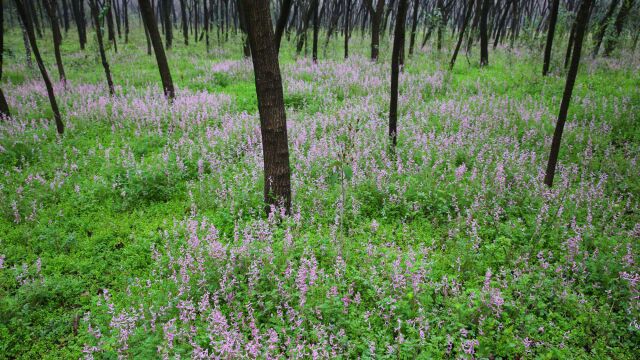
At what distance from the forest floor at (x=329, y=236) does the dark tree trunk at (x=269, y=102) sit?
0.51m

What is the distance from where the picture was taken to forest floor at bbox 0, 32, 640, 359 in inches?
153

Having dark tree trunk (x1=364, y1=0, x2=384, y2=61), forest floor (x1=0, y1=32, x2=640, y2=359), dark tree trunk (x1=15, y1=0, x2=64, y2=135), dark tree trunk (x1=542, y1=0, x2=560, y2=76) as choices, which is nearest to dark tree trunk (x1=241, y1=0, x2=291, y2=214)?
forest floor (x1=0, y1=32, x2=640, y2=359)

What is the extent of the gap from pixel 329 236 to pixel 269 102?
2245 millimetres

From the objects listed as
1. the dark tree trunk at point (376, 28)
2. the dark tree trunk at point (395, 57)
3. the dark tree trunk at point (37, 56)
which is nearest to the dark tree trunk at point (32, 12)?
the dark tree trunk at point (37, 56)

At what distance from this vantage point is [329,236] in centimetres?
536

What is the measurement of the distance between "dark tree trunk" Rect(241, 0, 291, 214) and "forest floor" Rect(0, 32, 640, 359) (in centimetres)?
51

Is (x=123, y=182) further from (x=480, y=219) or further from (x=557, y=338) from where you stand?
(x=557, y=338)

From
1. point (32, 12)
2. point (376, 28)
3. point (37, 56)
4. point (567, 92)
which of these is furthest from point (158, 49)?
point (32, 12)

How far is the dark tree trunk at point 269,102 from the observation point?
4.82 m

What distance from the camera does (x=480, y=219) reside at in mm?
5844

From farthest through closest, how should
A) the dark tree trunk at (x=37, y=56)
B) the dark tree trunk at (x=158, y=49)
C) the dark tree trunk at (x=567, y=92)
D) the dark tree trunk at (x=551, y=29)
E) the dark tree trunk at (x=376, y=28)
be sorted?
the dark tree trunk at (x=376, y=28), the dark tree trunk at (x=551, y=29), the dark tree trunk at (x=158, y=49), the dark tree trunk at (x=37, y=56), the dark tree trunk at (x=567, y=92)

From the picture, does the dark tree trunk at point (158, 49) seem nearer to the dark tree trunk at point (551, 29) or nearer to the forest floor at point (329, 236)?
the forest floor at point (329, 236)

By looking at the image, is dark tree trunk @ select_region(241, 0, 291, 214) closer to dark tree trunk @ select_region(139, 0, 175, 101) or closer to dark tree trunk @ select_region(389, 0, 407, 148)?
dark tree trunk @ select_region(389, 0, 407, 148)

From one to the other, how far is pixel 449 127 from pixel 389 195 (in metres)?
4.04
